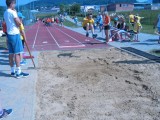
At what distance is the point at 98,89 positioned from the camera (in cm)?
776

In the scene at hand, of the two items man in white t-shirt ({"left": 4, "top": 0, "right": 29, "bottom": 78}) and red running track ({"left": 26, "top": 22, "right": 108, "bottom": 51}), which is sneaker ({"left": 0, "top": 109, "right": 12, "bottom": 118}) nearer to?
man in white t-shirt ({"left": 4, "top": 0, "right": 29, "bottom": 78})

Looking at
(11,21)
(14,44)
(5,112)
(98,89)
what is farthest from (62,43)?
(5,112)

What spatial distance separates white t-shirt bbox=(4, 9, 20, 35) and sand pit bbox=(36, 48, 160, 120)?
1.44 m

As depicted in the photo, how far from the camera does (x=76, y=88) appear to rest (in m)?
7.88

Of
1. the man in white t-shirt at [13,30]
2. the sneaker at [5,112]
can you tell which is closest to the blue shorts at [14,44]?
the man in white t-shirt at [13,30]

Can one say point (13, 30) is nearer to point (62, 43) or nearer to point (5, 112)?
point (5, 112)

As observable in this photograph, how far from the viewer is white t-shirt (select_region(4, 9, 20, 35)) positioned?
840cm

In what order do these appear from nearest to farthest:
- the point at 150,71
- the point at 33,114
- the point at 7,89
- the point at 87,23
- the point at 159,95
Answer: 1. the point at 33,114
2. the point at 159,95
3. the point at 7,89
4. the point at 150,71
5. the point at 87,23

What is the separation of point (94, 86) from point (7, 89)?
2.07 m

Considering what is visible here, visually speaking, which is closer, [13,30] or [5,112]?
[5,112]

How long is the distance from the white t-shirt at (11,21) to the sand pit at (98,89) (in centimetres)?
144

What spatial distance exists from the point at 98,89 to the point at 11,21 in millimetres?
2831

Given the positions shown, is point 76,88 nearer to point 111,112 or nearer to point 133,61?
point 111,112

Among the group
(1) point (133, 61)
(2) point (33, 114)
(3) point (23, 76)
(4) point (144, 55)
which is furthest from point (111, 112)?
(4) point (144, 55)
